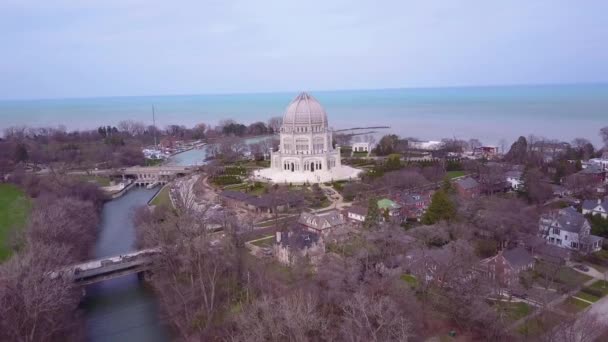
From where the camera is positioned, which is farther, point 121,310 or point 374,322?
point 121,310

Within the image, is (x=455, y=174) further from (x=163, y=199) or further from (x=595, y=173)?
(x=163, y=199)

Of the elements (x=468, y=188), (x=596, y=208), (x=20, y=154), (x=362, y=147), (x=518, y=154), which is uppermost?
(x=20, y=154)

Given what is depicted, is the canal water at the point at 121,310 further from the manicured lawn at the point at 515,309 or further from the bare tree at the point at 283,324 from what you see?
the manicured lawn at the point at 515,309

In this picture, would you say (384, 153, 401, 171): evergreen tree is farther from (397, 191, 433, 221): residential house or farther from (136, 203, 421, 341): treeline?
(136, 203, 421, 341): treeline

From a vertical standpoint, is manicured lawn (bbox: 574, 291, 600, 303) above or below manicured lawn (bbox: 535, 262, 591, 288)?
below

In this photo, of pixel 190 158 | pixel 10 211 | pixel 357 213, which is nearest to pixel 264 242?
pixel 357 213

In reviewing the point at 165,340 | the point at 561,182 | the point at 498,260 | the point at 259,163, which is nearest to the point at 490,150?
the point at 561,182

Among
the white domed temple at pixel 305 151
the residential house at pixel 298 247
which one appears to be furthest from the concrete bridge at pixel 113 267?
the white domed temple at pixel 305 151

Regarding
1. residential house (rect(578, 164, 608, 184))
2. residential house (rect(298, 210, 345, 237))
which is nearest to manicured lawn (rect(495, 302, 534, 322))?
residential house (rect(298, 210, 345, 237))
